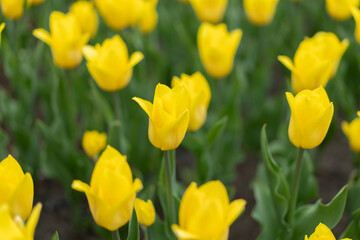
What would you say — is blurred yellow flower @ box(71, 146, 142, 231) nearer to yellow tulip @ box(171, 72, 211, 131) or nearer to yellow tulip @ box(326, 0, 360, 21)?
yellow tulip @ box(171, 72, 211, 131)

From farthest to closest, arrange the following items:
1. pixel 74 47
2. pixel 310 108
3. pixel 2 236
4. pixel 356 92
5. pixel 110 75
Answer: pixel 356 92 → pixel 74 47 → pixel 110 75 → pixel 310 108 → pixel 2 236

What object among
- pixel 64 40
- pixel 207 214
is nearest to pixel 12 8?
pixel 64 40

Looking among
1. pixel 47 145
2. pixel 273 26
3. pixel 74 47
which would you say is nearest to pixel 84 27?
pixel 74 47

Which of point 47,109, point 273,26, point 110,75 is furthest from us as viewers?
point 273,26

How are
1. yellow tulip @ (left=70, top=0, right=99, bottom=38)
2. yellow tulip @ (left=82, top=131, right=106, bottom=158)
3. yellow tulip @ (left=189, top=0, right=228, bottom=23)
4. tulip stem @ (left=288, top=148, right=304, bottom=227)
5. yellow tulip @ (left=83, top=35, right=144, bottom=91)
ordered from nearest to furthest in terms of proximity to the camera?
tulip stem @ (left=288, top=148, right=304, bottom=227)
yellow tulip @ (left=83, top=35, right=144, bottom=91)
yellow tulip @ (left=82, top=131, right=106, bottom=158)
yellow tulip @ (left=70, top=0, right=99, bottom=38)
yellow tulip @ (left=189, top=0, right=228, bottom=23)

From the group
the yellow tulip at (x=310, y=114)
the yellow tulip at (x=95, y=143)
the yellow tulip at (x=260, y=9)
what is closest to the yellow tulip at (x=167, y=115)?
the yellow tulip at (x=310, y=114)

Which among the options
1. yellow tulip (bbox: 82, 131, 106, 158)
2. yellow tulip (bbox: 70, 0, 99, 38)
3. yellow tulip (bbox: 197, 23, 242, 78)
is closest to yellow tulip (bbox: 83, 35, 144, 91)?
yellow tulip (bbox: 82, 131, 106, 158)

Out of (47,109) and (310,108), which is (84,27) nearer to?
(47,109)
